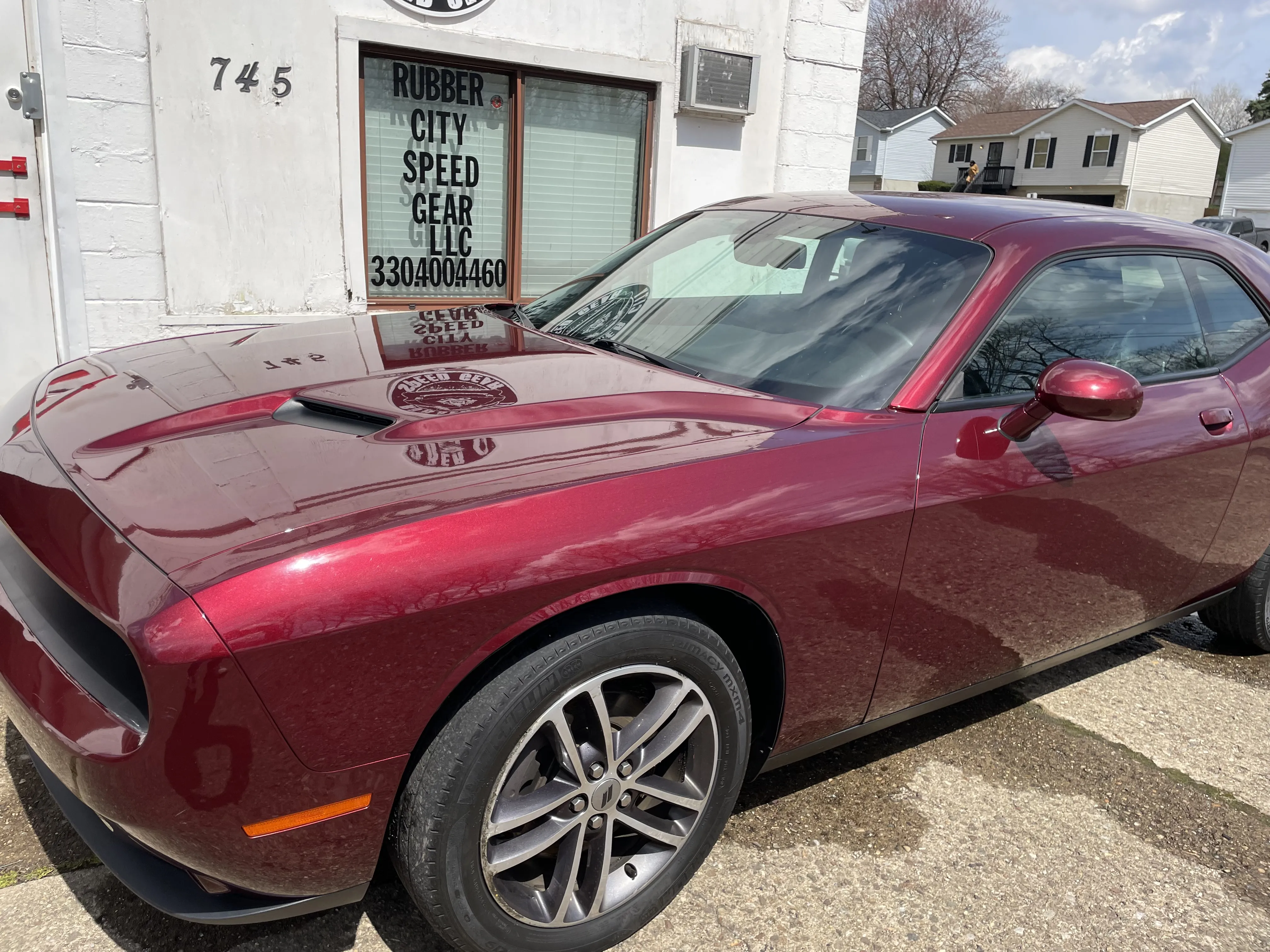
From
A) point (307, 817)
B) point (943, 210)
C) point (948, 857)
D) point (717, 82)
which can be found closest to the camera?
point (307, 817)

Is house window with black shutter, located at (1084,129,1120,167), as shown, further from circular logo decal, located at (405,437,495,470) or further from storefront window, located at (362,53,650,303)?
circular logo decal, located at (405,437,495,470)

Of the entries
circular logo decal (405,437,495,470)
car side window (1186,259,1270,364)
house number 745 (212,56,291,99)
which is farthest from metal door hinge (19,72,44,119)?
car side window (1186,259,1270,364)

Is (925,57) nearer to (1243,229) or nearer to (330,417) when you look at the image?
(1243,229)

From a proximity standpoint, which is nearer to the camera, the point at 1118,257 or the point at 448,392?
the point at 448,392

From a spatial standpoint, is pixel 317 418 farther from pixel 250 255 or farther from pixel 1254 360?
pixel 250 255

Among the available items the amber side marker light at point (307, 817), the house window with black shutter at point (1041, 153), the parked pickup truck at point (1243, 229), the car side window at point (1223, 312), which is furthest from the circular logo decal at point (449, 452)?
the house window with black shutter at point (1041, 153)

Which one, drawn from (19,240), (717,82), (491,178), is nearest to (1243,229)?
(717,82)

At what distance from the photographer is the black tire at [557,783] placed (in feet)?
5.82

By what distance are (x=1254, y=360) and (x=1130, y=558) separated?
3.17 ft

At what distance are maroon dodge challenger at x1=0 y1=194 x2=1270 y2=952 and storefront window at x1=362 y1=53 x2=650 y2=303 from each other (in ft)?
11.7

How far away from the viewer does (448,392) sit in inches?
91.0

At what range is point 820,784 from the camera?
9.15ft

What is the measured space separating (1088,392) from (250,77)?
16.7 ft

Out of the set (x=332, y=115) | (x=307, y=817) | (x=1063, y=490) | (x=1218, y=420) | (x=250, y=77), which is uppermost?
(x=250, y=77)
